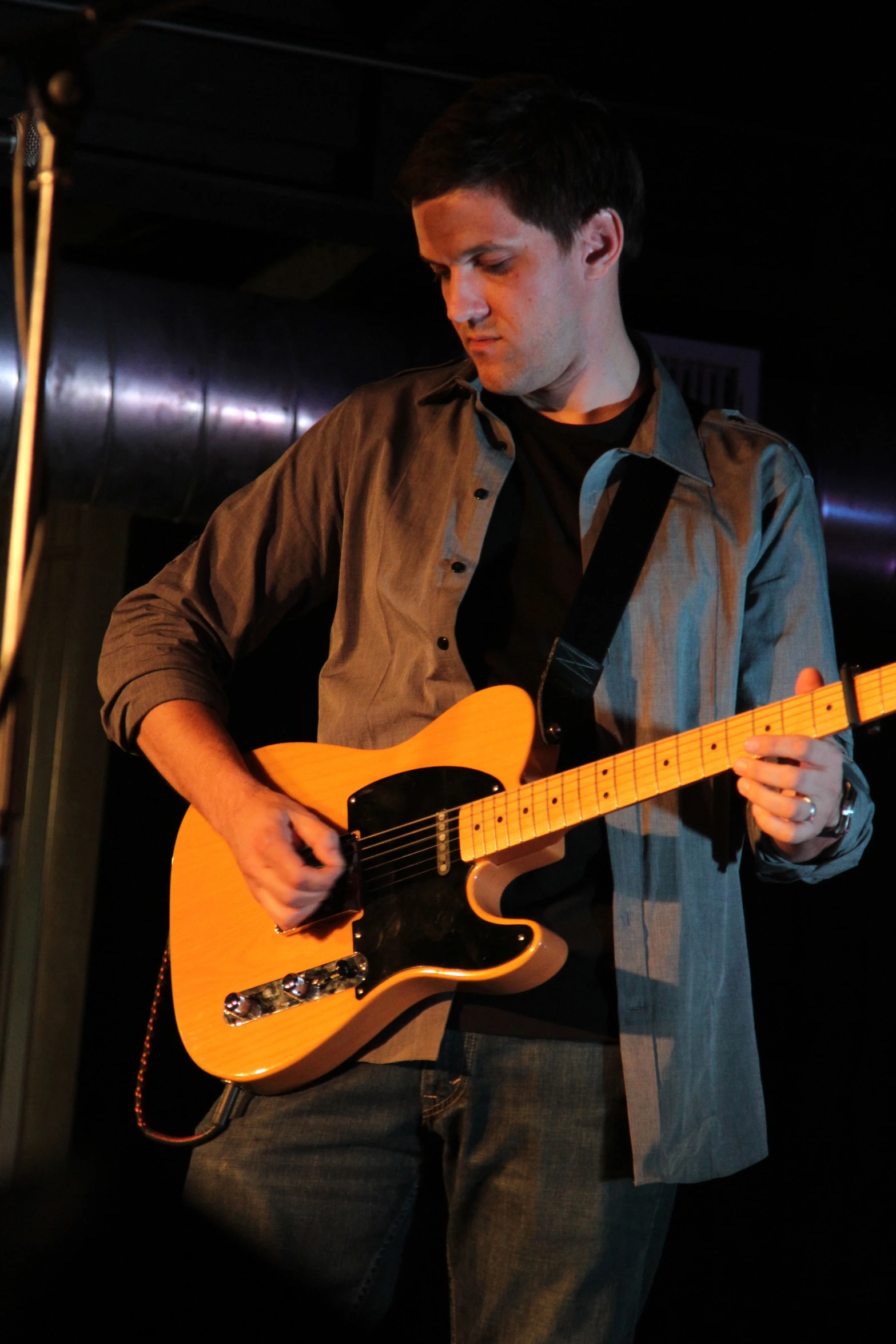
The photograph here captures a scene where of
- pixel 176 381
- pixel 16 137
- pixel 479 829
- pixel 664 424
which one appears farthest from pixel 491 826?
pixel 176 381

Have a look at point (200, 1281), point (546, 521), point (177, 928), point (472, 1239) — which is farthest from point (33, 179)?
point (200, 1281)

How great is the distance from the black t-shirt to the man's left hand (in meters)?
0.33

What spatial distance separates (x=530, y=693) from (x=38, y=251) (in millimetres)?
1078

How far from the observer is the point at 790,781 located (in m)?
1.64

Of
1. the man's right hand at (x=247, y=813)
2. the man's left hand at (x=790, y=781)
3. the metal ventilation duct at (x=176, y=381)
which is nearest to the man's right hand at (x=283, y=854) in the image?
the man's right hand at (x=247, y=813)

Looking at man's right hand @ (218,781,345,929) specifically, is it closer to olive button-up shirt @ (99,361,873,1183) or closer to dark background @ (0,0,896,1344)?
olive button-up shirt @ (99,361,873,1183)

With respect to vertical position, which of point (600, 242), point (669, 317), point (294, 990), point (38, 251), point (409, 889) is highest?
point (669, 317)

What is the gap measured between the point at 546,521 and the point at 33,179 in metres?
1.11

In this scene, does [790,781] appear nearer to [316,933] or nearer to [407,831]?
[407,831]

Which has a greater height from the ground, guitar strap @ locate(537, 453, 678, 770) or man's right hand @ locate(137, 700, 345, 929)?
guitar strap @ locate(537, 453, 678, 770)

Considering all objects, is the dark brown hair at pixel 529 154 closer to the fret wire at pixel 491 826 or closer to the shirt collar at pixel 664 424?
the shirt collar at pixel 664 424

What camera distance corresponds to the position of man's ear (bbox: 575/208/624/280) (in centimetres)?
222

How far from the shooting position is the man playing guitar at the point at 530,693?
1840 mm

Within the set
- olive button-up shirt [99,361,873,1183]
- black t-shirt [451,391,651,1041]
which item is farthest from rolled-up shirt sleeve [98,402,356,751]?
black t-shirt [451,391,651,1041]
